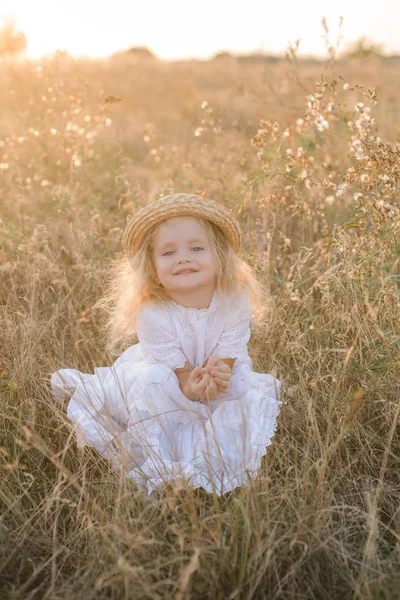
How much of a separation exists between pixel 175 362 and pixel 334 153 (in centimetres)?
348

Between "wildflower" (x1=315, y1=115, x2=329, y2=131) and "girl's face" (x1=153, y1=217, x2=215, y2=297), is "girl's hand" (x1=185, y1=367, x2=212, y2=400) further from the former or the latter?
"wildflower" (x1=315, y1=115, x2=329, y2=131)

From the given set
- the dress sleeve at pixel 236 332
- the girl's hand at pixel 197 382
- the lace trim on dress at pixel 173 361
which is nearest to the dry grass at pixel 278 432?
the dress sleeve at pixel 236 332

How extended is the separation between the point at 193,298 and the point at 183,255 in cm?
22

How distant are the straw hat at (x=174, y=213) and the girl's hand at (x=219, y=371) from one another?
0.62 m

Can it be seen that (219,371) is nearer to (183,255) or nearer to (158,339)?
(158,339)

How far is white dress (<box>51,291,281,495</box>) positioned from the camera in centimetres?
234

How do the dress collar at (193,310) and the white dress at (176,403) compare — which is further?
the dress collar at (193,310)

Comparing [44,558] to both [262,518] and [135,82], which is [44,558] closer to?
[262,518]

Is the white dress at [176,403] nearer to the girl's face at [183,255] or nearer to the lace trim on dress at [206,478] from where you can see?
the lace trim on dress at [206,478]

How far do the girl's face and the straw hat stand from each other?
47 millimetres

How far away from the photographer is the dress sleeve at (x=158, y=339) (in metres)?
2.69

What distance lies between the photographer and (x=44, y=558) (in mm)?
1986

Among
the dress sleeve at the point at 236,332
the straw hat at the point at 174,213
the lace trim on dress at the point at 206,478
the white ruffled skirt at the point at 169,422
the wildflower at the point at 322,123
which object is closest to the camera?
the lace trim on dress at the point at 206,478

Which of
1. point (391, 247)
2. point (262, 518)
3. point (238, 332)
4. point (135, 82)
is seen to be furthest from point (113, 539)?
point (135, 82)
